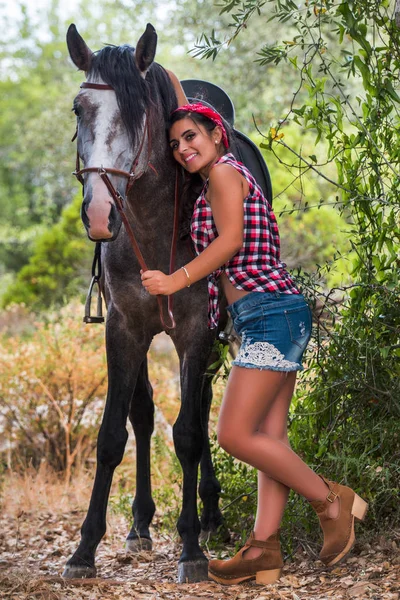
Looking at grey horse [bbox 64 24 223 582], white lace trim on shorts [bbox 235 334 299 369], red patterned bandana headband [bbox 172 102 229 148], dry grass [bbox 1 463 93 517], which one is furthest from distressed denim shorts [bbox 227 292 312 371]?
dry grass [bbox 1 463 93 517]

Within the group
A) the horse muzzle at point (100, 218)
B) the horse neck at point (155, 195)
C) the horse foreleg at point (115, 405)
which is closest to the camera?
the horse muzzle at point (100, 218)

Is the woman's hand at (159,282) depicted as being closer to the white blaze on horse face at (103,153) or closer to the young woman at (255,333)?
the young woman at (255,333)

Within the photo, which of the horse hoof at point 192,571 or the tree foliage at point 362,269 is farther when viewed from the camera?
the horse hoof at point 192,571

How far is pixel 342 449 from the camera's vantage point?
351cm

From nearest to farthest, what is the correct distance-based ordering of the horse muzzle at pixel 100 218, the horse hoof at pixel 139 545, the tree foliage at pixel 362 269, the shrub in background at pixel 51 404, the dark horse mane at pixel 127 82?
the horse muzzle at pixel 100 218, the dark horse mane at pixel 127 82, the tree foliage at pixel 362 269, the horse hoof at pixel 139 545, the shrub in background at pixel 51 404

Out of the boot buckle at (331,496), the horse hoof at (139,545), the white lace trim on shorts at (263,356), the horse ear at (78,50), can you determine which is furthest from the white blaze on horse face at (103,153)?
the horse hoof at (139,545)

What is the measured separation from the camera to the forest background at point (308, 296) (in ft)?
11.0

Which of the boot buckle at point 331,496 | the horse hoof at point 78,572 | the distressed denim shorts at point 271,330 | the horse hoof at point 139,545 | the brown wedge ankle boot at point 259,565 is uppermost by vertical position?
the distressed denim shorts at point 271,330

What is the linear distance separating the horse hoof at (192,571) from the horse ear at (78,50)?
2.22 m

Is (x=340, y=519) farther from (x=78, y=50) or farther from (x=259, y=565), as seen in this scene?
(x=78, y=50)

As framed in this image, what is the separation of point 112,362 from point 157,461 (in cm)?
252

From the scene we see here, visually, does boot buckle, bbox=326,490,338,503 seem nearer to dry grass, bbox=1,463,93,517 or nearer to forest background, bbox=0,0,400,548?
forest background, bbox=0,0,400,548

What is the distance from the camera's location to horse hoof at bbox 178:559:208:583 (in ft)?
11.3

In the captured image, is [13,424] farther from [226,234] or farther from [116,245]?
[226,234]
